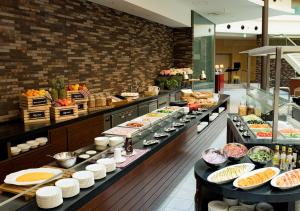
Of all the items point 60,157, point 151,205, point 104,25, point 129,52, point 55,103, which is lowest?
point 151,205

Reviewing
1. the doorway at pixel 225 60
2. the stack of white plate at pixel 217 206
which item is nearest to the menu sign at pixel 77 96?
the stack of white plate at pixel 217 206

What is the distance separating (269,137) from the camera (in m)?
3.55

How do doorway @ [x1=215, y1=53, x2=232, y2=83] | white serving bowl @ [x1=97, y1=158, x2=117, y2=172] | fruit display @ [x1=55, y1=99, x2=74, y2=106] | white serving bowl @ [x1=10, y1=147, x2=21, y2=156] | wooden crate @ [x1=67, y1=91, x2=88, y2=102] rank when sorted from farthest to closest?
1. doorway @ [x1=215, y1=53, x2=232, y2=83]
2. wooden crate @ [x1=67, y1=91, x2=88, y2=102]
3. fruit display @ [x1=55, y1=99, x2=74, y2=106]
4. white serving bowl @ [x1=10, y1=147, x2=21, y2=156]
5. white serving bowl @ [x1=97, y1=158, x2=117, y2=172]

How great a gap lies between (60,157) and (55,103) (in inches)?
81.4

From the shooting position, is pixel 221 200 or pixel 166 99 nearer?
pixel 221 200

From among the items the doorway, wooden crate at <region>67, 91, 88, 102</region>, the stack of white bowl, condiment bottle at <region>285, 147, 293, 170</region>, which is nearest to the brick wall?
wooden crate at <region>67, 91, 88, 102</region>

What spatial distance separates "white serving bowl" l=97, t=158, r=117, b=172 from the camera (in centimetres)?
244

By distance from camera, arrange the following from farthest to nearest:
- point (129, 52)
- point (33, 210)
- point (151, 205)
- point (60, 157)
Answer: point (129, 52), point (151, 205), point (60, 157), point (33, 210)

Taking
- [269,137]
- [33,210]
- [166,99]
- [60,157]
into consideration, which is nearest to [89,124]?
[60,157]

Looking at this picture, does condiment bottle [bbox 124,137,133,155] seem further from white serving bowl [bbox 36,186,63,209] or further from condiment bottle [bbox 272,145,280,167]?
condiment bottle [bbox 272,145,280,167]

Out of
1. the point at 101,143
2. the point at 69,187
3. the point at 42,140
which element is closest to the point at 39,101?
the point at 42,140

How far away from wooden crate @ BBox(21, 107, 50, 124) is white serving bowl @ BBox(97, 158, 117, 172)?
1.97 metres

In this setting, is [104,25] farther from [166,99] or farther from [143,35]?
[166,99]

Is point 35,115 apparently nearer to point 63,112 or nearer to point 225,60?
point 63,112
